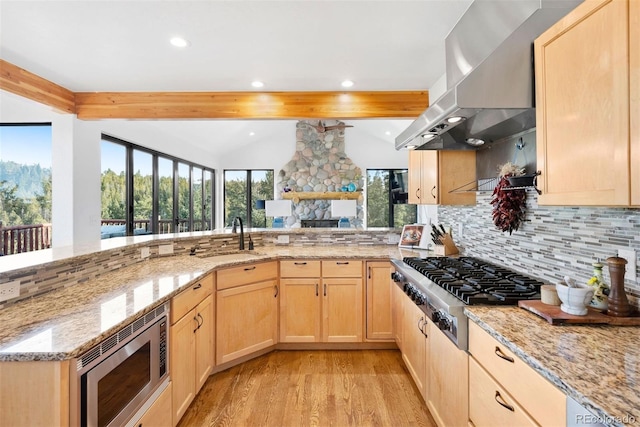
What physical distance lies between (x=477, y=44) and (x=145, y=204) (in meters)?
5.22

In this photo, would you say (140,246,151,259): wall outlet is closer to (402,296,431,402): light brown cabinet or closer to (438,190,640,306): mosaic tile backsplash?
(402,296,431,402): light brown cabinet

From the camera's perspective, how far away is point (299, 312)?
9.64ft

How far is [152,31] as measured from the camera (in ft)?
7.46

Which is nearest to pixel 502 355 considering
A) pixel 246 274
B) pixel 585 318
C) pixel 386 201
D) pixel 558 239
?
pixel 585 318

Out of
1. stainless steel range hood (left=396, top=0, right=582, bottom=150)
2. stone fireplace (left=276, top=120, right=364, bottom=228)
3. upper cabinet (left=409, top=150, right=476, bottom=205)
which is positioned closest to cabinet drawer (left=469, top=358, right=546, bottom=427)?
stainless steel range hood (left=396, top=0, right=582, bottom=150)

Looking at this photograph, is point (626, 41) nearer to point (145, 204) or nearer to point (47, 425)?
point (47, 425)

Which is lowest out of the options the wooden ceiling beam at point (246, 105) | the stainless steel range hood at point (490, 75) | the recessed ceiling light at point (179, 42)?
the stainless steel range hood at point (490, 75)

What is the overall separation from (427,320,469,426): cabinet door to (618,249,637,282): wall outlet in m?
0.72

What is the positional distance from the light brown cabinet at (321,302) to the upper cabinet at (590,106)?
188 cm

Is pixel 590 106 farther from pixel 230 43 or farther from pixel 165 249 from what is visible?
pixel 165 249

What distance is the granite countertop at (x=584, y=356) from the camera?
29.5 inches

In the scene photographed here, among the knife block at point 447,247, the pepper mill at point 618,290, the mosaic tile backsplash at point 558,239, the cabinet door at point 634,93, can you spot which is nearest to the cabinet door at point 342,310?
the knife block at point 447,247

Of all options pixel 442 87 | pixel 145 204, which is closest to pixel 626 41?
pixel 442 87

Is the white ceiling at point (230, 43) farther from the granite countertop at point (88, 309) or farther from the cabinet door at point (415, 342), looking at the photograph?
the cabinet door at point (415, 342)
